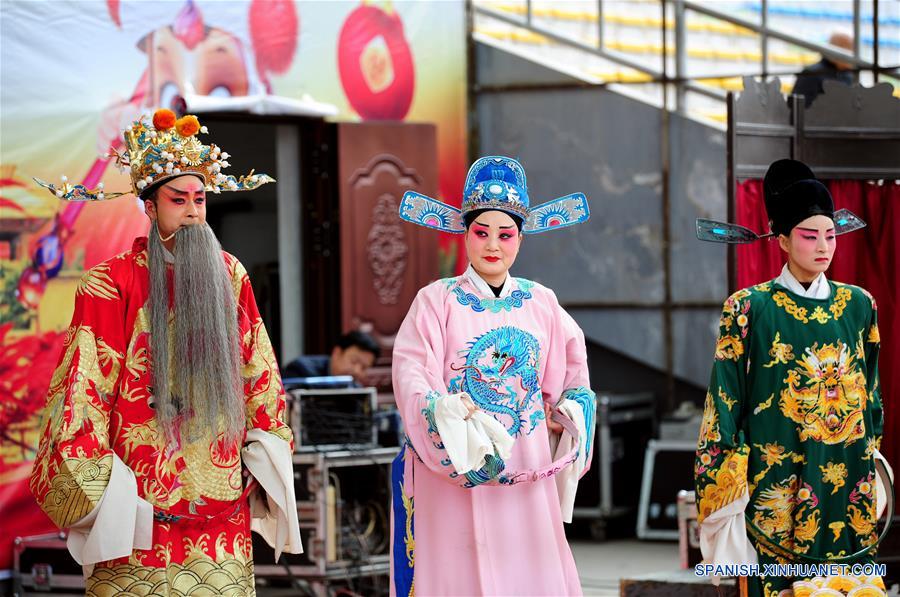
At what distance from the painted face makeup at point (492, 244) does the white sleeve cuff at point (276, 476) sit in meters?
0.71

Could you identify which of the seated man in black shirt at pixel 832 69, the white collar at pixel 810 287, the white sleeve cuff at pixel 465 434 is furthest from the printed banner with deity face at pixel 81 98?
the white collar at pixel 810 287

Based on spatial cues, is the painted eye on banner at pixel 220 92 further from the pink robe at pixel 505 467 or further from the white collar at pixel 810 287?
the white collar at pixel 810 287

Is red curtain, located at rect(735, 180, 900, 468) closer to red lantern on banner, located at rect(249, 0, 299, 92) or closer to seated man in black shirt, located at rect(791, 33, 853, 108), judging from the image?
seated man in black shirt, located at rect(791, 33, 853, 108)

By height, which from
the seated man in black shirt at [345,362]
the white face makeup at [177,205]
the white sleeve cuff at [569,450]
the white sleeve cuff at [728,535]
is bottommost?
the white sleeve cuff at [728,535]

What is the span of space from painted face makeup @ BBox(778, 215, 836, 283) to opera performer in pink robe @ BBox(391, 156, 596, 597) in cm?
73

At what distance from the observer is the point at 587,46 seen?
8.47 metres

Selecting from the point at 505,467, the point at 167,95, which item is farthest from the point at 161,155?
the point at 167,95

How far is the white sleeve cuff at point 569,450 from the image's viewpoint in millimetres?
4090

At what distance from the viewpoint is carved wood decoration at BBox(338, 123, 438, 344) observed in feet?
25.6

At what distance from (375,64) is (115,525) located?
4.69m

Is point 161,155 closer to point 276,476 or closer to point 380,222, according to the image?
point 276,476

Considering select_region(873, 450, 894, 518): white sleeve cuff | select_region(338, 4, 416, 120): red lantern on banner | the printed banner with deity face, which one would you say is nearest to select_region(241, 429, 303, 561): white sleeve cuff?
select_region(873, 450, 894, 518): white sleeve cuff

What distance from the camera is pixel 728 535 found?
4324 mm

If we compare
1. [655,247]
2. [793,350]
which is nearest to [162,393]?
[793,350]
